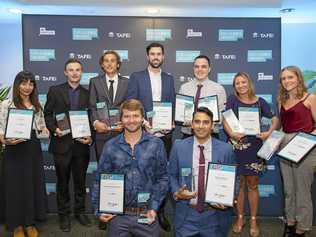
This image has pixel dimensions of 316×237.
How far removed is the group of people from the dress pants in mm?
11

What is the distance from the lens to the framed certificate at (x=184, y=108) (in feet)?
12.5

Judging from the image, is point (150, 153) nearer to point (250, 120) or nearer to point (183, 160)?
point (183, 160)

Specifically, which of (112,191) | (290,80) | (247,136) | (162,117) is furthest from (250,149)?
(112,191)

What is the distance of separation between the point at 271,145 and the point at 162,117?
3.51 ft

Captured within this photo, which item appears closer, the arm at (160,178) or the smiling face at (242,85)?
the arm at (160,178)

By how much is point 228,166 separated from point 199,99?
1321mm

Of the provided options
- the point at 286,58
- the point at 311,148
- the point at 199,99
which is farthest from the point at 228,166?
the point at 286,58

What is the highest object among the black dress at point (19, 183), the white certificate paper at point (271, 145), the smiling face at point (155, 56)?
the smiling face at point (155, 56)

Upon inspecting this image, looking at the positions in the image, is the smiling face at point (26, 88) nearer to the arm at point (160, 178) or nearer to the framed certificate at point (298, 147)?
the arm at point (160, 178)

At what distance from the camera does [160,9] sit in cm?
534

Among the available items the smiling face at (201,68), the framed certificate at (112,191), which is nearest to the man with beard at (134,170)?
the framed certificate at (112,191)

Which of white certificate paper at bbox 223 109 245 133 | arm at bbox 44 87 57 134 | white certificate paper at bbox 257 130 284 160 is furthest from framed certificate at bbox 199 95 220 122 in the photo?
arm at bbox 44 87 57 134

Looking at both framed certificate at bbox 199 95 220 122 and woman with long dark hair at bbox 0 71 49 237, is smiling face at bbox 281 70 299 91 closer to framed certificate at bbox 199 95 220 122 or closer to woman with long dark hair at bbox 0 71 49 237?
framed certificate at bbox 199 95 220 122

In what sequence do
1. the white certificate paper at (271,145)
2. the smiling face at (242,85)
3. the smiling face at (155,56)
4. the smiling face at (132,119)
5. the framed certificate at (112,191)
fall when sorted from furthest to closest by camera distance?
the smiling face at (155,56) → the smiling face at (242,85) → the white certificate paper at (271,145) → the smiling face at (132,119) → the framed certificate at (112,191)
